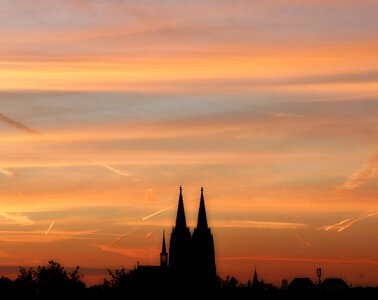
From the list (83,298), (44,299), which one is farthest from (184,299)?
(44,299)

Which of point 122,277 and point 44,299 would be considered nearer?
point 44,299

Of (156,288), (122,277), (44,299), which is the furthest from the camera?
(122,277)

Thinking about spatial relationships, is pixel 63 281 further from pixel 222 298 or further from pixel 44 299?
pixel 222 298

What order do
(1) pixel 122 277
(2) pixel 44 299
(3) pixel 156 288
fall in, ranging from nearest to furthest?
(2) pixel 44 299, (3) pixel 156 288, (1) pixel 122 277

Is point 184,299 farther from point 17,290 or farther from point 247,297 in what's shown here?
point 17,290

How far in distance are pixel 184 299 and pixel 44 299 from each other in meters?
46.9

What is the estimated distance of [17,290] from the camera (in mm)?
159250

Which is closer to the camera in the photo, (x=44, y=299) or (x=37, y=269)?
(x=44, y=299)

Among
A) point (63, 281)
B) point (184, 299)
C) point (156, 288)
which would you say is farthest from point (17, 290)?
point (184, 299)

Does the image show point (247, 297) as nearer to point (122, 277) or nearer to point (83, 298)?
Answer: point (122, 277)

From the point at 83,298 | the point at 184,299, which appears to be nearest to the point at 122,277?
the point at 184,299

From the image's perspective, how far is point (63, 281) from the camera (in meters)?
163

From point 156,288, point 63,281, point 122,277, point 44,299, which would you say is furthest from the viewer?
point 122,277

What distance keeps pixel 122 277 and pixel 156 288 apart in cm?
1316
